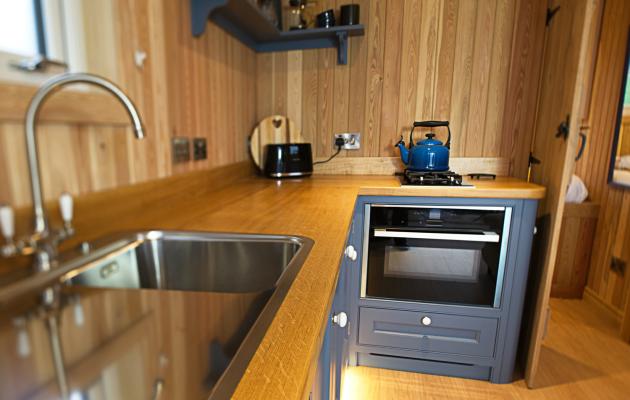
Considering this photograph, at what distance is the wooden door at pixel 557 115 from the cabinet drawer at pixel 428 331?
23 centimetres

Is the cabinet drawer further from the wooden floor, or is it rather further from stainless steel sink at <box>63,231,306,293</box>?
stainless steel sink at <box>63,231,306,293</box>

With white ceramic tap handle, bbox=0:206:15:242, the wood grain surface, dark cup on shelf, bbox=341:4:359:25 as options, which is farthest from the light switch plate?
the wood grain surface

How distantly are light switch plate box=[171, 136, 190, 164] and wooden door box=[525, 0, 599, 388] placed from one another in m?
1.56

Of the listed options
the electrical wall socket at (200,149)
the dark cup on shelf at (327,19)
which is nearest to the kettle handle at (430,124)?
the dark cup on shelf at (327,19)

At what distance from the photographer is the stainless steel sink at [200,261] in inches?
32.6

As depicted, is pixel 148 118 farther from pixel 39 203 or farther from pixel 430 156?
pixel 430 156

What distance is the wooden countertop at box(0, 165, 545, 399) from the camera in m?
0.38

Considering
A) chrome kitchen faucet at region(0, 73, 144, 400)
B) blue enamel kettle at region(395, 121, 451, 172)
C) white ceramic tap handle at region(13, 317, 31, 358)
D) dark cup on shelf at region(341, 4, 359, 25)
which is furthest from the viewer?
dark cup on shelf at region(341, 4, 359, 25)

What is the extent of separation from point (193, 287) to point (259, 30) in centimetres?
151

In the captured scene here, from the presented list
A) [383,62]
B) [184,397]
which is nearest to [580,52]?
[383,62]

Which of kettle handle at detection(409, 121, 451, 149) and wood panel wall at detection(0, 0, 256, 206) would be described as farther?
kettle handle at detection(409, 121, 451, 149)

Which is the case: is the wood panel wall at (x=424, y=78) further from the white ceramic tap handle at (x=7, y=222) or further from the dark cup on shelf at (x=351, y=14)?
the white ceramic tap handle at (x=7, y=222)

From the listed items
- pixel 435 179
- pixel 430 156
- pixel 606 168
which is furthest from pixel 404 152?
pixel 606 168

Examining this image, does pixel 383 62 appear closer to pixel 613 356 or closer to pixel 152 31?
pixel 152 31
